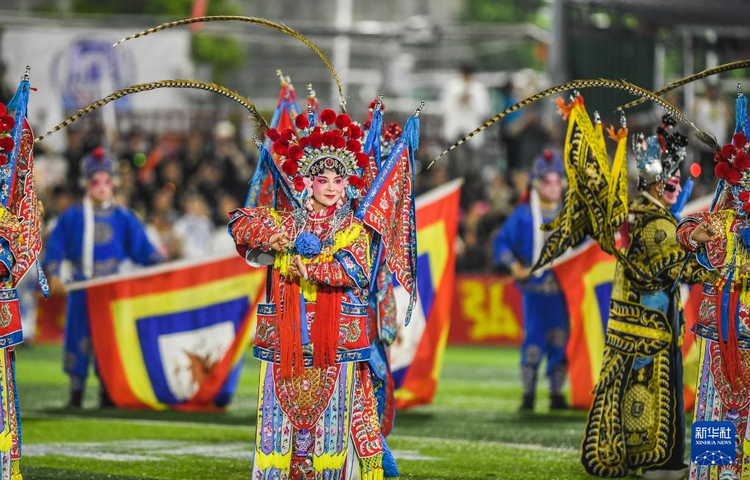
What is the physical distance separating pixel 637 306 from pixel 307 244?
2.33m

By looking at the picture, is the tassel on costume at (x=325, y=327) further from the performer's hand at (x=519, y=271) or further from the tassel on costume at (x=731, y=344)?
the performer's hand at (x=519, y=271)

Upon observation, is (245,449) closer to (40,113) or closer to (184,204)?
(184,204)

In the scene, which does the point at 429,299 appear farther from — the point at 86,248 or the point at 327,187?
the point at 327,187

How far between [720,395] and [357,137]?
225 centimetres

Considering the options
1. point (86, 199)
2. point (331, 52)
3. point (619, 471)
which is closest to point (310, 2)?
point (331, 52)

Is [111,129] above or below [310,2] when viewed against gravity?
below

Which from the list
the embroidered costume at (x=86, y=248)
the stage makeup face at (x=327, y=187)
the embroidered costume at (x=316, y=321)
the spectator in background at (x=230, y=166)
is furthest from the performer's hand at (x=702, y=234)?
the spectator in background at (x=230, y=166)

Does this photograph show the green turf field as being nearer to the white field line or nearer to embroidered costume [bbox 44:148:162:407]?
the white field line

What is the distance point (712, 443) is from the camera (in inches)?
261

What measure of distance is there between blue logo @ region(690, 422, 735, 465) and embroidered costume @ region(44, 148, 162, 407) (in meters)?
5.90

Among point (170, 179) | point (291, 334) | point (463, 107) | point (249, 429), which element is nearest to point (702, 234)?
point (291, 334)

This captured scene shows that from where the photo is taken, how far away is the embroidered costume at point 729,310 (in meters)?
6.70

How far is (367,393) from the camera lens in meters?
6.66

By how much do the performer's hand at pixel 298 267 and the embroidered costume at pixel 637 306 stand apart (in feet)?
7.02
